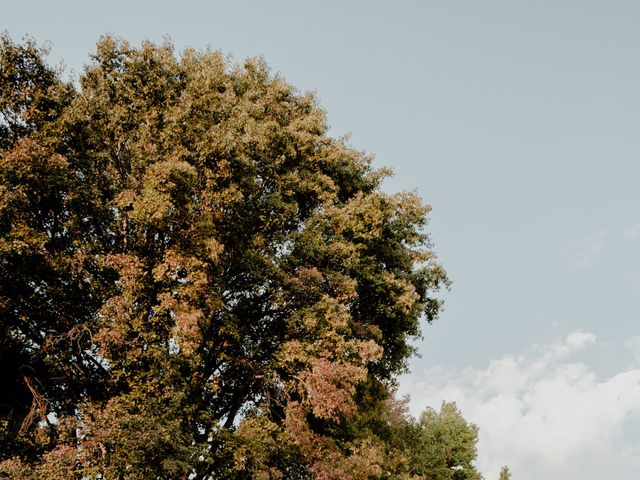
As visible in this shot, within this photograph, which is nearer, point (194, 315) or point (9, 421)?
point (194, 315)

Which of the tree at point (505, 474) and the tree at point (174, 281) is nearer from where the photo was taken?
the tree at point (174, 281)

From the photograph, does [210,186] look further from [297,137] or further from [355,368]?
[355,368]

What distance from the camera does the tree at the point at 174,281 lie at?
13.6 m

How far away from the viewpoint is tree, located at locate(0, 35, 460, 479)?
13602 mm

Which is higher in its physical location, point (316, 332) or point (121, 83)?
point (121, 83)

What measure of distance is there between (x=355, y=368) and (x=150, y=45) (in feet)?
38.6

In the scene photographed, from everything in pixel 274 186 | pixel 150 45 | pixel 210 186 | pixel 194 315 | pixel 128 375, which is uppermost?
pixel 150 45

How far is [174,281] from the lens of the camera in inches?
595

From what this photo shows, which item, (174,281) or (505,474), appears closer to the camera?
(174,281)

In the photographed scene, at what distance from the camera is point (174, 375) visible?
47.8 ft

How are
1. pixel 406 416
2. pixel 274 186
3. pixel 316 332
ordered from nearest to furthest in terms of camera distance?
1. pixel 316 332
2. pixel 274 186
3. pixel 406 416

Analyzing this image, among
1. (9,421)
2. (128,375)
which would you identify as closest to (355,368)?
(128,375)

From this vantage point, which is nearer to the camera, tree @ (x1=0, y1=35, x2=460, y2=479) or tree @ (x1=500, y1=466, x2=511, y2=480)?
tree @ (x1=0, y1=35, x2=460, y2=479)

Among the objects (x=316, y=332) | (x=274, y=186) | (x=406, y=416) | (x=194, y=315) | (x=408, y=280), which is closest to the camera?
(x=194, y=315)
